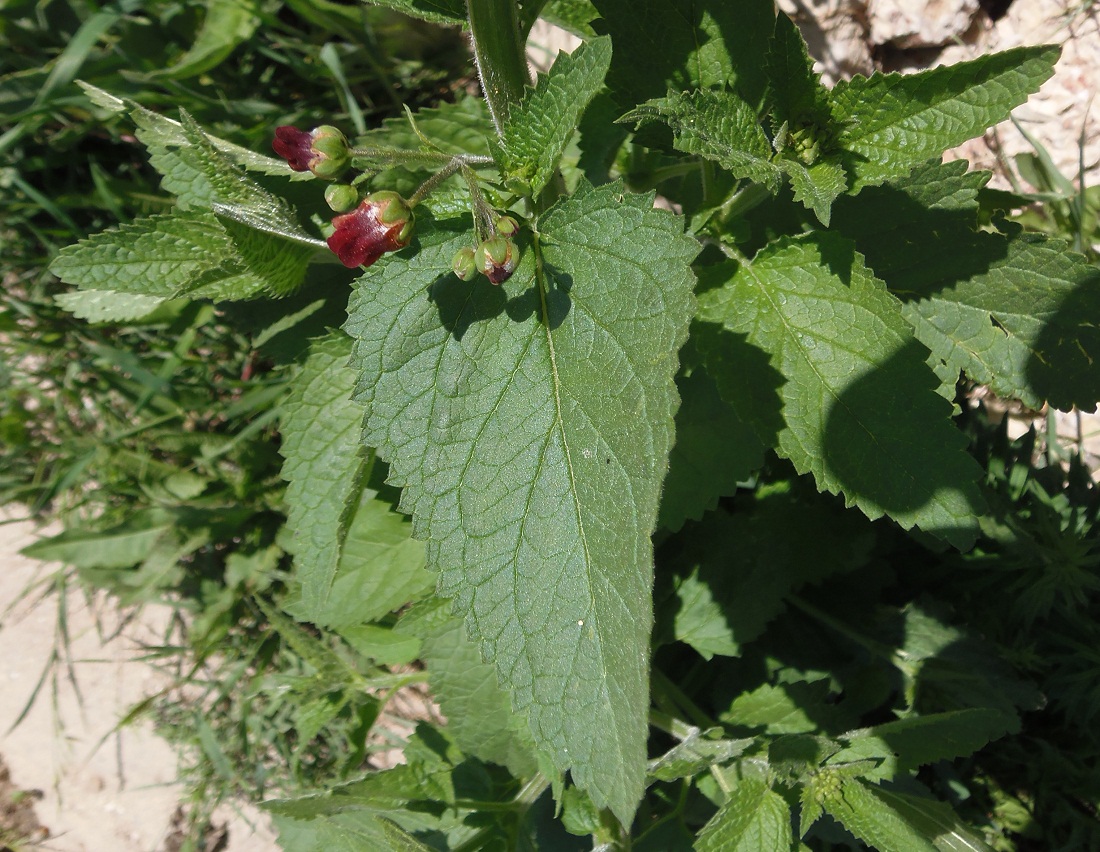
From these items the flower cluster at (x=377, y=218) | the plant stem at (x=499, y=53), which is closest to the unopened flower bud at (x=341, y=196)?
the flower cluster at (x=377, y=218)

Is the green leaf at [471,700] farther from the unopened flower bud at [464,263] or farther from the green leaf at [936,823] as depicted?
the unopened flower bud at [464,263]

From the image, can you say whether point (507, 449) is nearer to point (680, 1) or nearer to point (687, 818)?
point (680, 1)

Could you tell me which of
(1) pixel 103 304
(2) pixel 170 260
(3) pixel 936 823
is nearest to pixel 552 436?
(2) pixel 170 260

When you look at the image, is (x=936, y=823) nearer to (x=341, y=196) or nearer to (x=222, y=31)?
(x=341, y=196)

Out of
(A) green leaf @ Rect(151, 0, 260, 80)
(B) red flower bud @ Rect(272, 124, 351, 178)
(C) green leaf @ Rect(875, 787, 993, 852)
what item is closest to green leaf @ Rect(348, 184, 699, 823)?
(B) red flower bud @ Rect(272, 124, 351, 178)

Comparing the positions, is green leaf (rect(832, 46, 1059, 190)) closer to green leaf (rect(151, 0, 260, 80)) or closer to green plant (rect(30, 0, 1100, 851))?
green plant (rect(30, 0, 1100, 851))
